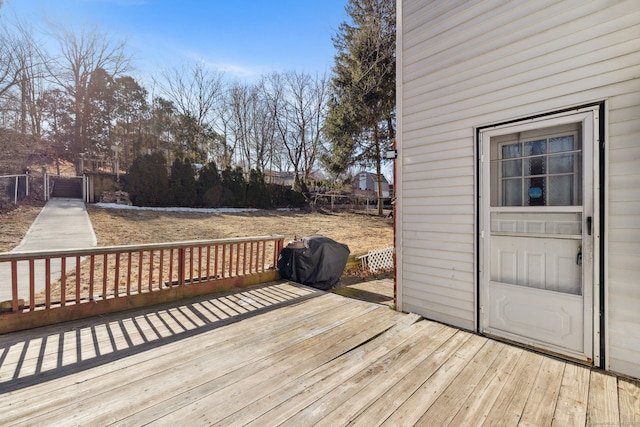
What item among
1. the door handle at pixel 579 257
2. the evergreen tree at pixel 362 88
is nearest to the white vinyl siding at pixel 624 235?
the door handle at pixel 579 257

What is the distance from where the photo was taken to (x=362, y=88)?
10.9 metres

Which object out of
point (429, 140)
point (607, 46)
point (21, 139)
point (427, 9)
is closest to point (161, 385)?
point (429, 140)

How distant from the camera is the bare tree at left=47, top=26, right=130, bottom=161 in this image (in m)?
13.9

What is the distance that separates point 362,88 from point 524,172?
9.62 m

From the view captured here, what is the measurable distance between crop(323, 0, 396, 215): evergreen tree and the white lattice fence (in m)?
6.79

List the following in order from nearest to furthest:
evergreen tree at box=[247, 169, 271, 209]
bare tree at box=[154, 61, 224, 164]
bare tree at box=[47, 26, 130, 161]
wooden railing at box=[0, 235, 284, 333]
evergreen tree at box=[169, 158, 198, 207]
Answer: wooden railing at box=[0, 235, 284, 333] → evergreen tree at box=[169, 158, 198, 207] → bare tree at box=[47, 26, 130, 161] → evergreen tree at box=[247, 169, 271, 209] → bare tree at box=[154, 61, 224, 164]

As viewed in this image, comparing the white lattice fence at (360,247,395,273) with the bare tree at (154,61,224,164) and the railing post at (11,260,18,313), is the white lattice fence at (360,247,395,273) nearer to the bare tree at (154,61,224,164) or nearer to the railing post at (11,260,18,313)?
the railing post at (11,260,18,313)

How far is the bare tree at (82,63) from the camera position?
45.6ft

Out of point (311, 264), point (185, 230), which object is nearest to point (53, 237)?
point (185, 230)

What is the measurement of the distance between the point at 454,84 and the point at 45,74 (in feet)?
56.3

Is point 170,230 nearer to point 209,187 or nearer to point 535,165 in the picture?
point 209,187

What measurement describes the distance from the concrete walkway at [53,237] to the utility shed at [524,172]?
488 cm

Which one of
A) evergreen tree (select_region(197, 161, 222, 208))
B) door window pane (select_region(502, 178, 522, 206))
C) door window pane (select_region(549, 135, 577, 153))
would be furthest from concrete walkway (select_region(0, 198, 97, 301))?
door window pane (select_region(549, 135, 577, 153))

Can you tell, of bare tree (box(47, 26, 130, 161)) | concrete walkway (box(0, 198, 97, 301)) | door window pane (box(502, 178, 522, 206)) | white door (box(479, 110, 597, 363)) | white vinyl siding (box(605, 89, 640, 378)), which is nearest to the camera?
white vinyl siding (box(605, 89, 640, 378))
